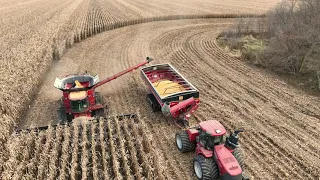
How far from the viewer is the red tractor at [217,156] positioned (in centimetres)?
834

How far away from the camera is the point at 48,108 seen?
14.5 metres

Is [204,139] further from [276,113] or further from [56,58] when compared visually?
[56,58]

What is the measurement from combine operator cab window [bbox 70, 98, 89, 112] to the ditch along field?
142cm

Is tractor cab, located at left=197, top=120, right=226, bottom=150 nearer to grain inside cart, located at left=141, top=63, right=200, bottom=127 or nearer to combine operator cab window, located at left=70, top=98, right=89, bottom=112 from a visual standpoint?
grain inside cart, located at left=141, top=63, right=200, bottom=127

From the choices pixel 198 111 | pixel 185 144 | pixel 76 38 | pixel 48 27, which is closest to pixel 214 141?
pixel 185 144

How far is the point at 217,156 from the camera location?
8.70m

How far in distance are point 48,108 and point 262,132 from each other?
33.3 ft

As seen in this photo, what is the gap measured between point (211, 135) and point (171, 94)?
3.75 m

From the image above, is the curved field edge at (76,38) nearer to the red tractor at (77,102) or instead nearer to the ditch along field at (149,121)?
the ditch along field at (149,121)

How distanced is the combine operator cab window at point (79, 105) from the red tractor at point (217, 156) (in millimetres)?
5271

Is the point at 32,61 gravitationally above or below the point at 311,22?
below

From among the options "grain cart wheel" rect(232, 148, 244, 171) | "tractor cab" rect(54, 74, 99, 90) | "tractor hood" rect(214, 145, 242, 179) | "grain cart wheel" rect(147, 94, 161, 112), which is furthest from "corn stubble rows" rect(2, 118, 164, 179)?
"tractor cab" rect(54, 74, 99, 90)

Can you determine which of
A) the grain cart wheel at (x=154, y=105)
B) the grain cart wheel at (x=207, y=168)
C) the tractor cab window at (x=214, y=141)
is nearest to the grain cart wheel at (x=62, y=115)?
the grain cart wheel at (x=154, y=105)

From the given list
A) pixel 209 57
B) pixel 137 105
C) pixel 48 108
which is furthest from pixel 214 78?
pixel 48 108
